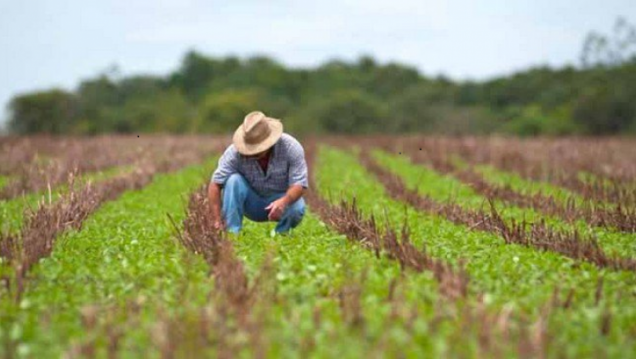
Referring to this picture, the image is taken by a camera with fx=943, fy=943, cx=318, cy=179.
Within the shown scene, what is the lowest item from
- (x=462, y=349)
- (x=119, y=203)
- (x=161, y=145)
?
(x=161, y=145)

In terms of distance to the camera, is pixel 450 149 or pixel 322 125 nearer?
pixel 450 149

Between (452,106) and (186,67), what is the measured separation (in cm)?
3125

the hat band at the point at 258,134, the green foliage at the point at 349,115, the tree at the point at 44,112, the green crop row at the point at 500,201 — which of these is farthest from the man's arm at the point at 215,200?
the green foliage at the point at 349,115

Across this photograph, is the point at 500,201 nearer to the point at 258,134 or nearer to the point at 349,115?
the point at 258,134

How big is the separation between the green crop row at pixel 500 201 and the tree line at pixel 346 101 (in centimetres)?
3069

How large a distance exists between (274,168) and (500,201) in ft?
18.7

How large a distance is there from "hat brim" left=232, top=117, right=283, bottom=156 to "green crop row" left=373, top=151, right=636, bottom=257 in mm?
2149

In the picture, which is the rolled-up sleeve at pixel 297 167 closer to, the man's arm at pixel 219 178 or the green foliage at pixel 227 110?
the man's arm at pixel 219 178

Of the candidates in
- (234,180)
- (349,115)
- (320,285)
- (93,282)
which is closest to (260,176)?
(234,180)

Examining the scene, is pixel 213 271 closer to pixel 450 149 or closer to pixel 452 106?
pixel 450 149

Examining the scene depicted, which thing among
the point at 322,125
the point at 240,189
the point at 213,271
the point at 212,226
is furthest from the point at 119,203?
the point at 322,125

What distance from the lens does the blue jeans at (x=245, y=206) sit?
8.94 metres

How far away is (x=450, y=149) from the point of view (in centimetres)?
2966

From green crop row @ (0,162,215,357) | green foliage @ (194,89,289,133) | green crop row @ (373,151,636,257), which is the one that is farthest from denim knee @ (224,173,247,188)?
green foliage @ (194,89,289,133)
